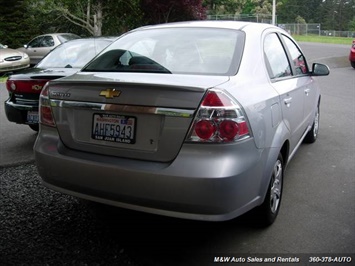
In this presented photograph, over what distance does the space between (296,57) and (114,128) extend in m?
2.76

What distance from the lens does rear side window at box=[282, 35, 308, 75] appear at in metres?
4.40

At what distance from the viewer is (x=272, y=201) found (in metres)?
3.28

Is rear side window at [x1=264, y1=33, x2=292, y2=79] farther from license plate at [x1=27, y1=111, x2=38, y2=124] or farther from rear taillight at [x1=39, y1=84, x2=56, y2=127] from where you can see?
license plate at [x1=27, y1=111, x2=38, y2=124]

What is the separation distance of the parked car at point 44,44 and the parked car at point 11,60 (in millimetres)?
1186

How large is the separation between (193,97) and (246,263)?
1.23 meters

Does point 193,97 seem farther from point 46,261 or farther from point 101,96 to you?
point 46,261

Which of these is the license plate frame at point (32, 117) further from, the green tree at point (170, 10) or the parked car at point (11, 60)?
the green tree at point (170, 10)

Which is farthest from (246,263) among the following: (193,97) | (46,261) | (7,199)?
(7,199)

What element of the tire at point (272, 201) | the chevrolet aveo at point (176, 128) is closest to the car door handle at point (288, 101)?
the chevrolet aveo at point (176, 128)

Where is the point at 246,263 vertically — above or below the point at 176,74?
below

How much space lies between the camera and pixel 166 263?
9.09 ft

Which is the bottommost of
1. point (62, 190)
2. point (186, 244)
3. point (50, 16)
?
point (186, 244)

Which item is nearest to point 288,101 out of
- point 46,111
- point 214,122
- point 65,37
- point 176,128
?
point 214,122

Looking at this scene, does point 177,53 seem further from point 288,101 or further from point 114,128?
point 288,101
